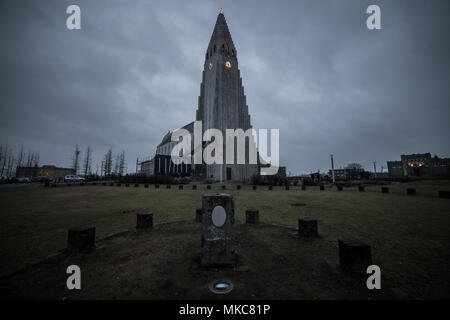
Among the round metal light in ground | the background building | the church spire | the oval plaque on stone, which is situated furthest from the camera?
the background building

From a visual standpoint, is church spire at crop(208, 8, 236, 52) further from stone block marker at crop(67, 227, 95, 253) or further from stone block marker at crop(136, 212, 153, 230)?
stone block marker at crop(67, 227, 95, 253)

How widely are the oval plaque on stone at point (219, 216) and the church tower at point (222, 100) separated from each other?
145ft

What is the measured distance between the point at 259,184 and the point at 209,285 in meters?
34.5

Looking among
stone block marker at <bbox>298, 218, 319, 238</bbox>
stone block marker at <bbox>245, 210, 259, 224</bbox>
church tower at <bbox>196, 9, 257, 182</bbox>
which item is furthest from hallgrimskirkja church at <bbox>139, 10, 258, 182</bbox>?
stone block marker at <bbox>298, 218, 319, 238</bbox>

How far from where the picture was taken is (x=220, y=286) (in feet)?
9.59

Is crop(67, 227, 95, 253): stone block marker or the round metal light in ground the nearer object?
the round metal light in ground

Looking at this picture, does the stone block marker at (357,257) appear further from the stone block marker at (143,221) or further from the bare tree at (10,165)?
the bare tree at (10,165)

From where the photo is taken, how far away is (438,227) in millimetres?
6152

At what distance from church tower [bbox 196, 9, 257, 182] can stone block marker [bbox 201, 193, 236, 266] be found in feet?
145

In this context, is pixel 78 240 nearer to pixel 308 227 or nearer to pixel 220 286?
pixel 220 286

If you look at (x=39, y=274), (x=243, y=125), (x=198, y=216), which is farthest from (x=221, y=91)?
(x=39, y=274)

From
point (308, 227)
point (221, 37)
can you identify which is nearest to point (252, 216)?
point (308, 227)

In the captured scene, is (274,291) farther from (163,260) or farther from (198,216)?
(198,216)

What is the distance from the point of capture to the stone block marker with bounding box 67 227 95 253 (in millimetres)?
4207
